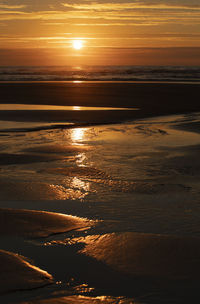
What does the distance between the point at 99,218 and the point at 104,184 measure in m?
1.59

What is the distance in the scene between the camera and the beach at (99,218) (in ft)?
12.3

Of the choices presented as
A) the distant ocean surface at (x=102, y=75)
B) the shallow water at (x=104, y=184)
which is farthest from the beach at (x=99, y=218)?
the distant ocean surface at (x=102, y=75)

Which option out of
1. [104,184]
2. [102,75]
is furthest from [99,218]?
[102,75]

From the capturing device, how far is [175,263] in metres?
4.21

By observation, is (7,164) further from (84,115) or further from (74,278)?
(84,115)

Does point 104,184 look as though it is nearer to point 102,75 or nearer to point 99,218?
point 99,218

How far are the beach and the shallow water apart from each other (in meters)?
0.01

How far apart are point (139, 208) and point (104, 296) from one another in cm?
219

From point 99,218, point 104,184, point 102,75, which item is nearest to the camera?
point 99,218

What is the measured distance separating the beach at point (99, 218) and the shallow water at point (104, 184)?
13 millimetres

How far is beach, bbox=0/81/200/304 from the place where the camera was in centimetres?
376

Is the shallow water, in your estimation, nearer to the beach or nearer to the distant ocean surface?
the beach

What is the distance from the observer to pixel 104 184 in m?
6.90

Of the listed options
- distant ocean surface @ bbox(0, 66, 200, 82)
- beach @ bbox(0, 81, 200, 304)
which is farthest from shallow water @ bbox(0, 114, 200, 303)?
distant ocean surface @ bbox(0, 66, 200, 82)
